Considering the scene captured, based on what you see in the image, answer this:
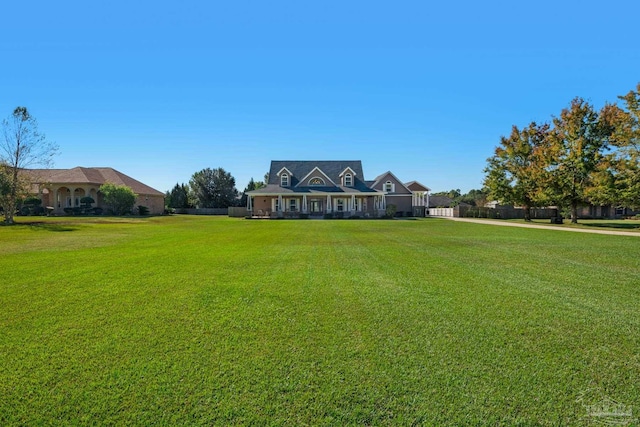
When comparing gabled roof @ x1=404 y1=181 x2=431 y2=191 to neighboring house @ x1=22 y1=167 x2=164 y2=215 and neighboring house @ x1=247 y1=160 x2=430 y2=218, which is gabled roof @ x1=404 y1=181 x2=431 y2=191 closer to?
neighboring house @ x1=247 y1=160 x2=430 y2=218

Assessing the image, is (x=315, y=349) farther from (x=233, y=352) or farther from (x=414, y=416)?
(x=414, y=416)

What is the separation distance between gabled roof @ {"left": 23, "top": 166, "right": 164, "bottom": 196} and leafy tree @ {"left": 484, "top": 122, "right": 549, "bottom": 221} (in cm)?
4159

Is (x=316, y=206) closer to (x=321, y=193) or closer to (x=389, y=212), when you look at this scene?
(x=321, y=193)

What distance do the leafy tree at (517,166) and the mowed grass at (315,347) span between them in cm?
2970

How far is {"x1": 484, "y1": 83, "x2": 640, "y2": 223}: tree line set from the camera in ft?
78.1

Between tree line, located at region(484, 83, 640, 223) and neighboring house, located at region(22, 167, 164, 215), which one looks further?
neighboring house, located at region(22, 167, 164, 215)

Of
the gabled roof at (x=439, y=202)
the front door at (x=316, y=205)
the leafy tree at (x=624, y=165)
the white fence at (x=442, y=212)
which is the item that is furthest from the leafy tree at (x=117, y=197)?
the gabled roof at (x=439, y=202)

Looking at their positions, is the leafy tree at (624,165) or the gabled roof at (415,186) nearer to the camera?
the leafy tree at (624,165)

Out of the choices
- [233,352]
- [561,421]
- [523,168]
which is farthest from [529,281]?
[523,168]

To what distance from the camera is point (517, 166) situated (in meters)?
34.9

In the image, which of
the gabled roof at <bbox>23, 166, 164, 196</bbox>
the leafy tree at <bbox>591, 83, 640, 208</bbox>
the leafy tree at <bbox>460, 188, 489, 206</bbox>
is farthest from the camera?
the leafy tree at <bbox>460, 188, 489, 206</bbox>

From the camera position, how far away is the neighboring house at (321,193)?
37531mm

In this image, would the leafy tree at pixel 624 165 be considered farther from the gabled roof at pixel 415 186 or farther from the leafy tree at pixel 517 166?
the gabled roof at pixel 415 186

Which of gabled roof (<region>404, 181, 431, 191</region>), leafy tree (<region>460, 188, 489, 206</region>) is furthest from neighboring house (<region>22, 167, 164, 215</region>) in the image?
leafy tree (<region>460, 188, 489, 206</region>)
